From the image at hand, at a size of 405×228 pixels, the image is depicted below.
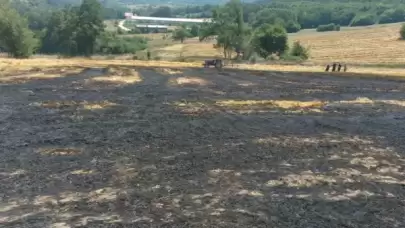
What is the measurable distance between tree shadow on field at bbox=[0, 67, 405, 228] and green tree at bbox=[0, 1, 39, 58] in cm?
3604

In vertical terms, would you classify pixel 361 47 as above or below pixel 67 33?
below

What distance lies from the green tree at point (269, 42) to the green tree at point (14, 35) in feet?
101

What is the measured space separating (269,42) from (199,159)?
57852 millimetres

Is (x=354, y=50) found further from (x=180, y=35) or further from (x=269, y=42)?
(x=180, y=35)

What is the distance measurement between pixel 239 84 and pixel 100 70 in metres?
15.3

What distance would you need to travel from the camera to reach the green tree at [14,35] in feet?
216

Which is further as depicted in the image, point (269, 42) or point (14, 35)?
point (269, 42)

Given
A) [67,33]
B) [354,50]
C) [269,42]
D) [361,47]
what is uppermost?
[67,33]

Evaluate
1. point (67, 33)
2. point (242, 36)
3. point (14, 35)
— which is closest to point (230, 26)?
point (242, 36)

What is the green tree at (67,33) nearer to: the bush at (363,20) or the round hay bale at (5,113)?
the round hay bale at (5,113)

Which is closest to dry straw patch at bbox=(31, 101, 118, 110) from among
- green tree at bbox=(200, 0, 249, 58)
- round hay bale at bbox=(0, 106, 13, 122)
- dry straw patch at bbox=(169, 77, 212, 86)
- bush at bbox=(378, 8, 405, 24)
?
round hay bale at bbox=(0, 106, 13, 122)

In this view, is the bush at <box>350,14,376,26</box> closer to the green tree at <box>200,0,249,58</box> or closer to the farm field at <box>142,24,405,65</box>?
the farm field at <box>142,24,405,65</box>

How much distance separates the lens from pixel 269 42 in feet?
241

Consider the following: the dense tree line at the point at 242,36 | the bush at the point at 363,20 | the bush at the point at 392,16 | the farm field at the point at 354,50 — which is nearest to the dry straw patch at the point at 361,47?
the farm field at the point at 354,50
